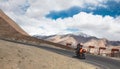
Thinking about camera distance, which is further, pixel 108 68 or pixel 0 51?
pixel 108 68

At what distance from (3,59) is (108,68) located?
11895mm

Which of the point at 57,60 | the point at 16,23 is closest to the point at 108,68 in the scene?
the point at 57,60

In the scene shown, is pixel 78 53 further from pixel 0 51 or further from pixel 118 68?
pixel 0 51

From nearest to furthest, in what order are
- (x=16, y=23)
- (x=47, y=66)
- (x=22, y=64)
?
(x=22, y=64) → (x=47, y=66) → (x=16, y=23)

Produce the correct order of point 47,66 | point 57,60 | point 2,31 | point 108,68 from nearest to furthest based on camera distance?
point 47,66
point 57,60
point 108,68
point 2,31

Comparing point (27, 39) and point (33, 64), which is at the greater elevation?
point (27, 39)

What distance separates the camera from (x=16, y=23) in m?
122

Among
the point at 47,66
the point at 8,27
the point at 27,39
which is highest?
the point at 8,27

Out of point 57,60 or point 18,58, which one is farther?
point 57,60

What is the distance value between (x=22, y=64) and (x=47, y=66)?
81.9 inches

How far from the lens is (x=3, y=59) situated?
63.1 feet

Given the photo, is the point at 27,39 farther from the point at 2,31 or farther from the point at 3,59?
the point at 3,59

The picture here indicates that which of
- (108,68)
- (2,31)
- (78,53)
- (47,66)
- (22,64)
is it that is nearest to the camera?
(22,64)

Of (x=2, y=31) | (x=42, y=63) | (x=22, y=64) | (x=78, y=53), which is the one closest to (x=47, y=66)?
(x=42, y=63)
